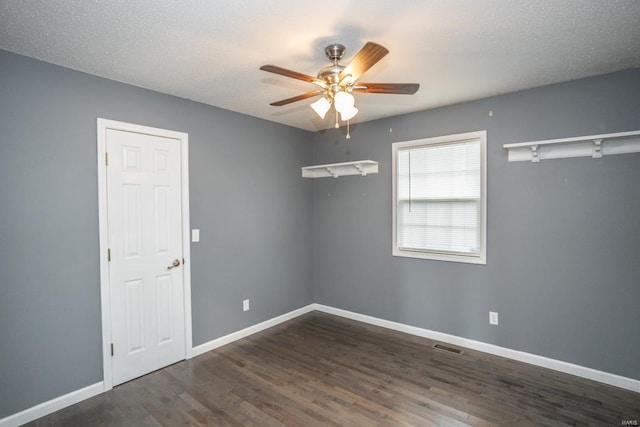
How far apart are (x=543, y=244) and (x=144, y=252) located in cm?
374

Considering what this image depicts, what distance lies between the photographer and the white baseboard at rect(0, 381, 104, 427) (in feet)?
7.29

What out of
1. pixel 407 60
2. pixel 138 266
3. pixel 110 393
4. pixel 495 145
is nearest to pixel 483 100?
pixel 495 145

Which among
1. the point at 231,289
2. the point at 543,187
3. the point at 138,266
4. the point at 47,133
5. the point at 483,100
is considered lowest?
the point at 231,289

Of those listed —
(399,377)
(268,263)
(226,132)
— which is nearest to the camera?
(399,377)

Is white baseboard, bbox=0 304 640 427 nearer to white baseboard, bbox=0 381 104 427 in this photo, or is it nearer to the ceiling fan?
white baseboard, bbox=0 381 104 427

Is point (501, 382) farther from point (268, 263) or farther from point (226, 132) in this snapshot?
point (226, 132)

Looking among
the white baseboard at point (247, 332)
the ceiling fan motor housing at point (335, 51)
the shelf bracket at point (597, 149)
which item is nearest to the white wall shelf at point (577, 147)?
the shelf bracket at point (597, 149)

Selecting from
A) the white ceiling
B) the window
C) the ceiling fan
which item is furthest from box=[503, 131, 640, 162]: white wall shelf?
the ceiling fan

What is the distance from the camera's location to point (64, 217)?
8.09 feet

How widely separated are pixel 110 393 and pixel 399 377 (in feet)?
8.07

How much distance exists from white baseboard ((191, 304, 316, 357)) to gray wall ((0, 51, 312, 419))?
0.08 metres

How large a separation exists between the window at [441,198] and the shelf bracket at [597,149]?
863 millimetres

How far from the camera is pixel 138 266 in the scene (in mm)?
2895

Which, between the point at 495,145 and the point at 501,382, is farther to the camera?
the point at 495,145
